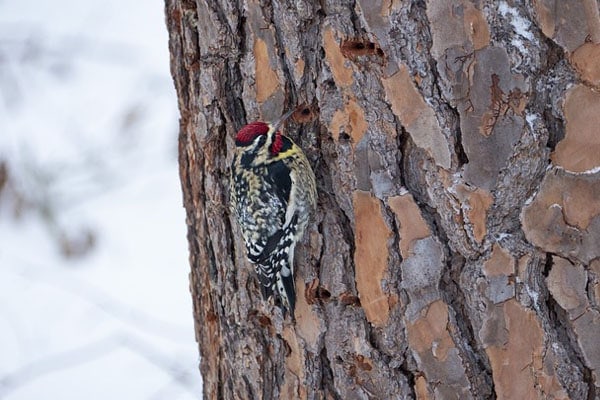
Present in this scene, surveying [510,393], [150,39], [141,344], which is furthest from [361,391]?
[150,39]

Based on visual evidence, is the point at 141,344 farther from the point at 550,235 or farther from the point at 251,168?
the point at 550,235

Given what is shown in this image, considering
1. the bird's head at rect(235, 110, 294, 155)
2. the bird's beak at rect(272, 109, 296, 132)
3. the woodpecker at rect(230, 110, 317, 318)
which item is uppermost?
the bird's beak at rect(272, 109, 296, 132)

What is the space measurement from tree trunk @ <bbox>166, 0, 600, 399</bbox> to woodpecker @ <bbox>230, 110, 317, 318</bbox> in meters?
0.05

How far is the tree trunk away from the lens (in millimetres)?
1805

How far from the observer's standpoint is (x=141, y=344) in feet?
15.0

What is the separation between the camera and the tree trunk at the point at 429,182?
1805 mm

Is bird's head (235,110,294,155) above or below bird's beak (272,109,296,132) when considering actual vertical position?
below

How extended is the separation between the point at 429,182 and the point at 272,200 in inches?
37.9

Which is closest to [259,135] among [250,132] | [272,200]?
[250,132]

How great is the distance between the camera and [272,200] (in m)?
2.78

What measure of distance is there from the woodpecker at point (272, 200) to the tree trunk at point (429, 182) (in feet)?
0.16

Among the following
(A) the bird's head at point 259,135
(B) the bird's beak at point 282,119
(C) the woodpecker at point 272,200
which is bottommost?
(C) the woodpecker at point 272,200

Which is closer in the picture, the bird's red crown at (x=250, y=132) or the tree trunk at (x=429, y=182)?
the tree trunk at (x=429, y=182)

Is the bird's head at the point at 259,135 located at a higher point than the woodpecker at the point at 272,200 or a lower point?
higher
